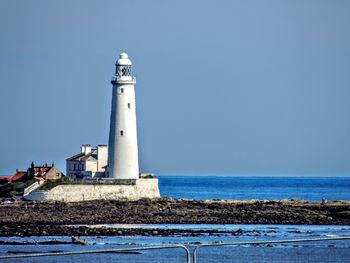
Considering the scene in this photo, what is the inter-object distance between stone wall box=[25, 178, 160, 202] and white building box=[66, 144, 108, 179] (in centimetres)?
373

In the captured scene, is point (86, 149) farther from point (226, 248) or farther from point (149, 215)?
point (226, 248)

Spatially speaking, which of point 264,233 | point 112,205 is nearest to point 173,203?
point 112,205

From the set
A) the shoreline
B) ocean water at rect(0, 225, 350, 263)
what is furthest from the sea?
the shoreline

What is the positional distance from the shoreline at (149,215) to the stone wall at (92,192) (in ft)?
4.61

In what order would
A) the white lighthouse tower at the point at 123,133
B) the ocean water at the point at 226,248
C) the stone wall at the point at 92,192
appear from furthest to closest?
the white lighthouse tower at the point at 123,133 → the stone wall at the point at 92,192 → the ocean water at the point at 226,248

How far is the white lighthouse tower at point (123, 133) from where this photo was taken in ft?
192

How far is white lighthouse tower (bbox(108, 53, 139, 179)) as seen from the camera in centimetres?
5866

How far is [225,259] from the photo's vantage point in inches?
1112

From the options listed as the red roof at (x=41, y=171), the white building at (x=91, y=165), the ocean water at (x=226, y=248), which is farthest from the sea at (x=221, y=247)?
the red roof at (x=41, y=171)

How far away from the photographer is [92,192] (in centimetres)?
5719

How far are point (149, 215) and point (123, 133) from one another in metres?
10.5

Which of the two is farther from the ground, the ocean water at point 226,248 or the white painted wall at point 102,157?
the white painted wall at point 102,157

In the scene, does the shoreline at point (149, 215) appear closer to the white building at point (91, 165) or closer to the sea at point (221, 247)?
the sea at point (221, 247)

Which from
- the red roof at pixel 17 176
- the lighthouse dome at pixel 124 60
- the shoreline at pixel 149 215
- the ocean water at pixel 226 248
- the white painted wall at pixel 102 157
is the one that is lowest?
the ocean water at pixel 226 248
